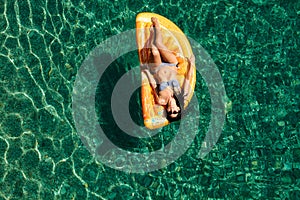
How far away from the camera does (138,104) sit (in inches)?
261

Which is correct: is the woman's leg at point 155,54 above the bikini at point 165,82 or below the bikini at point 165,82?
above

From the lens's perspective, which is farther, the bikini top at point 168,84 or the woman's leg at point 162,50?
the woman's leg at point 162,50

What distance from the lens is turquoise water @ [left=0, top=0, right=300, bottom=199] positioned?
246 inches

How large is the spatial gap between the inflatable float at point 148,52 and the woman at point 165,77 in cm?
6

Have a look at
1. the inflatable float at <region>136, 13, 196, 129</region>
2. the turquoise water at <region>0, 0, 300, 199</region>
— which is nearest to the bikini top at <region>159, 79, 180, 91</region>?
the inflatable float at <region>136, 13, 196, 129</region>

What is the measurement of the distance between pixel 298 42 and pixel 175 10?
77.8 inches

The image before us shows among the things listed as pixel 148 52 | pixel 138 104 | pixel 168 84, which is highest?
pixel 148 52

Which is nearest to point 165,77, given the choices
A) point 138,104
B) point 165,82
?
point 165,82

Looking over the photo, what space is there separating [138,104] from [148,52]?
0.78 meters

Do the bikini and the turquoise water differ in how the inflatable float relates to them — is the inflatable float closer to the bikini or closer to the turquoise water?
the bikini

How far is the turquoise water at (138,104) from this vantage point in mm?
6246

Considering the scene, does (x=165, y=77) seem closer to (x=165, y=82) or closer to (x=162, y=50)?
(x=165, y=82)

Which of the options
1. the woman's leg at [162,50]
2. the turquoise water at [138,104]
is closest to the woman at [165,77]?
the woman's leg at [162,50]

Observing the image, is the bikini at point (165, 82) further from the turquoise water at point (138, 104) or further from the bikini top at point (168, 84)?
the turquoise water at point (138, 104)
